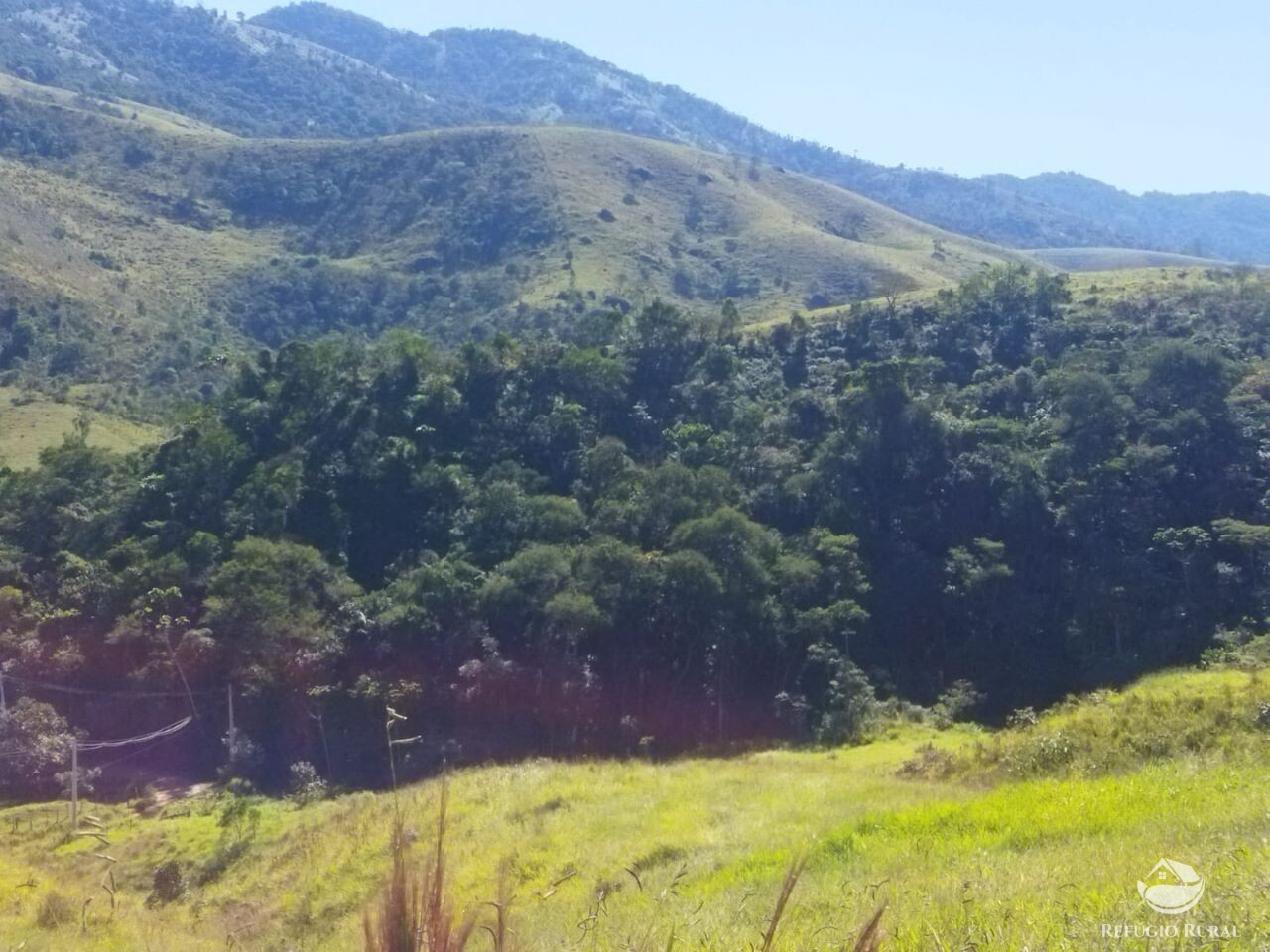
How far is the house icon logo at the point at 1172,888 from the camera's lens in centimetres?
508

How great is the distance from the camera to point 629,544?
29.8 m

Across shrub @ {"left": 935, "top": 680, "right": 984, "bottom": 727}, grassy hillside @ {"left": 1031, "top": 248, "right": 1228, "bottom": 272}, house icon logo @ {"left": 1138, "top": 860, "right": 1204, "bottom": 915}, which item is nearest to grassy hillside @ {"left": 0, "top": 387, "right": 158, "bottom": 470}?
shrub @ {"left": 935, "top": 680, "right": 984, "bottom": 727}

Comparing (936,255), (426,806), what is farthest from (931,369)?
(936,255)

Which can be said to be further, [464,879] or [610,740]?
[610,740]

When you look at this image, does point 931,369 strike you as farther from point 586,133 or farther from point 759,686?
point 586,133

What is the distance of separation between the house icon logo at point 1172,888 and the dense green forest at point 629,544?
2020 cm

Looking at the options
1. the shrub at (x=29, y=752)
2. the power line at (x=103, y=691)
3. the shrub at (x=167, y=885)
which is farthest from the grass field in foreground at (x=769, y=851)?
the power line at (x=103, y=691)

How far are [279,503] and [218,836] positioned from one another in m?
14.0

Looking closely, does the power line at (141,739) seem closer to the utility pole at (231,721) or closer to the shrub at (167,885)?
the utility pole at (231,721)

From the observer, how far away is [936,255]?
3789 inches

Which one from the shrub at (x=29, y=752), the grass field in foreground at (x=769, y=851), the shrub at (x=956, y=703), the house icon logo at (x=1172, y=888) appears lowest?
the shrub at (x=29, y=752)

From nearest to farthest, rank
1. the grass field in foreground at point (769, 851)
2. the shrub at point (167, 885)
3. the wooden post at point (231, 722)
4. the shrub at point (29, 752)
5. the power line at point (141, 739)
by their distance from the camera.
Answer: the grass field in foreground at point (769, 851) → the shrub at point (167, 885) → the shrub at point (29, 752) → the wooden post at point (231, 722) → the power line at point (141, 739)

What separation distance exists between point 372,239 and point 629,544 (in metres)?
77.9

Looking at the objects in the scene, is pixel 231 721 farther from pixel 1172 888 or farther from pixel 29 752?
pixel 1172 888
